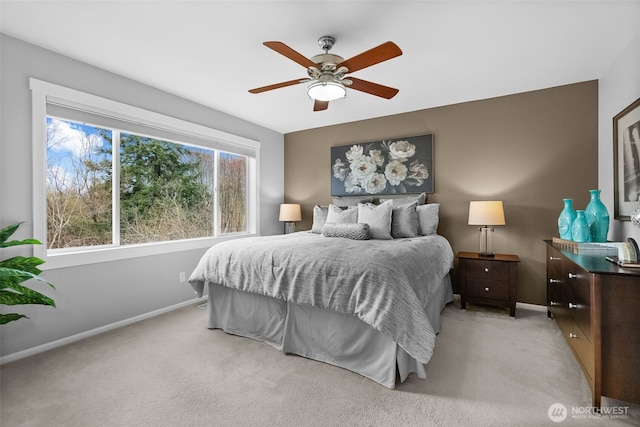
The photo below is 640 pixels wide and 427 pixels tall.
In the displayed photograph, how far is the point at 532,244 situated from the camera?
3357 mm

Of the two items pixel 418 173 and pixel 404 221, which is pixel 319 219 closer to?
pixel 404 221

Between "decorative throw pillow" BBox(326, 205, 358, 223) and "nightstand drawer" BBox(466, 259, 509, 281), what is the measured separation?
136cm

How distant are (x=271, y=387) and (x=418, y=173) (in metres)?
3.09

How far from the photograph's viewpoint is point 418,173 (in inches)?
156

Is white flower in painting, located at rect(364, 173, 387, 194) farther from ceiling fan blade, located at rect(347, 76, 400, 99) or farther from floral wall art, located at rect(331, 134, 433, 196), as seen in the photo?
ceiling fan blade, located at rect(347, 76, 400, 99)

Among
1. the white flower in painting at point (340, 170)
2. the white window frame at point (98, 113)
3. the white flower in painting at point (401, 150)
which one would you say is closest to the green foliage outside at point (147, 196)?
the white window frame at point (98, 113)

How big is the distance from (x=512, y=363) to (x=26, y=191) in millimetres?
3912

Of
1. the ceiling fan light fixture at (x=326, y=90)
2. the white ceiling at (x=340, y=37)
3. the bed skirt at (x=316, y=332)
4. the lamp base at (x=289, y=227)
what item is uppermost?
the white ceiling at (x=340, y=37)

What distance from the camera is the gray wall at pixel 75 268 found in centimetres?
227

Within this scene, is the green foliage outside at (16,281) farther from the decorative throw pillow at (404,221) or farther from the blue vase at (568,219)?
the blue vase at (568,219)

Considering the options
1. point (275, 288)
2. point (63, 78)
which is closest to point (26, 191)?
point (63, 78)

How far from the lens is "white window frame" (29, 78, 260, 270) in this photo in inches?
94.4

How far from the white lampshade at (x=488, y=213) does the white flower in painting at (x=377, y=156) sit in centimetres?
144

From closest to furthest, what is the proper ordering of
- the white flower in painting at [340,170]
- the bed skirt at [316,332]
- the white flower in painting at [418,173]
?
the bed skirt at [316,332], the white flower in painting at [418,173], the white flower in painting at [340,170]
